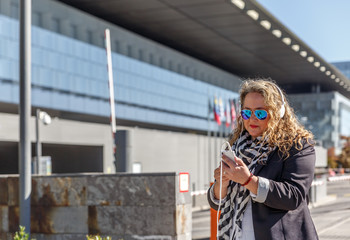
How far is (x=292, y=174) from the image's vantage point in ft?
9.37

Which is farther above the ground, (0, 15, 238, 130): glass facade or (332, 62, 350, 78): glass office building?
(332, 62, 350, 78): glass office building

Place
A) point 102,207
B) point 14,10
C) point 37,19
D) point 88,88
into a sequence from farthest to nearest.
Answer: point 88,88
point 37,19
point 14,10
point 102,207

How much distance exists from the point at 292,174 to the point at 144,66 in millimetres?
44670

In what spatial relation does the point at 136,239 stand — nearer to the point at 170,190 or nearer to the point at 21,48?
the point at 170,190

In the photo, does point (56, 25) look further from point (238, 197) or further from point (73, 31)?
point (238, 197)

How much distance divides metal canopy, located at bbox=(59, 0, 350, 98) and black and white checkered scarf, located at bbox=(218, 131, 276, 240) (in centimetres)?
3200

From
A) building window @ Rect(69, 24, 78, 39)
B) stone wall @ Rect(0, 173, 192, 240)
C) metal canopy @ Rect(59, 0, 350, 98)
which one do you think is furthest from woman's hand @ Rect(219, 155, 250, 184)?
building window @ Rect(69, 24, 78, 39)

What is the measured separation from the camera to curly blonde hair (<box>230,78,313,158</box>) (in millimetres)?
2910

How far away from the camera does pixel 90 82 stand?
4072 centimetres

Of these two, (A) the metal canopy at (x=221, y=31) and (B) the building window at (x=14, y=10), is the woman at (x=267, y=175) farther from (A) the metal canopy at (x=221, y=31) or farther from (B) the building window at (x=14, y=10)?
(B) the building window at (x=14, y=10)

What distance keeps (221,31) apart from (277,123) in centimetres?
4078

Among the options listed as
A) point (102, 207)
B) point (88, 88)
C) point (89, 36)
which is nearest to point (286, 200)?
point (102, 207)

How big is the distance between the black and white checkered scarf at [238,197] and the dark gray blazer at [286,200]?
0.13 ft

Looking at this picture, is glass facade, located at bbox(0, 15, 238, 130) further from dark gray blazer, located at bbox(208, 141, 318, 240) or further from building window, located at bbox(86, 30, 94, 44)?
dark gray blazer, located at bbox(208, 141, 318, 240)
